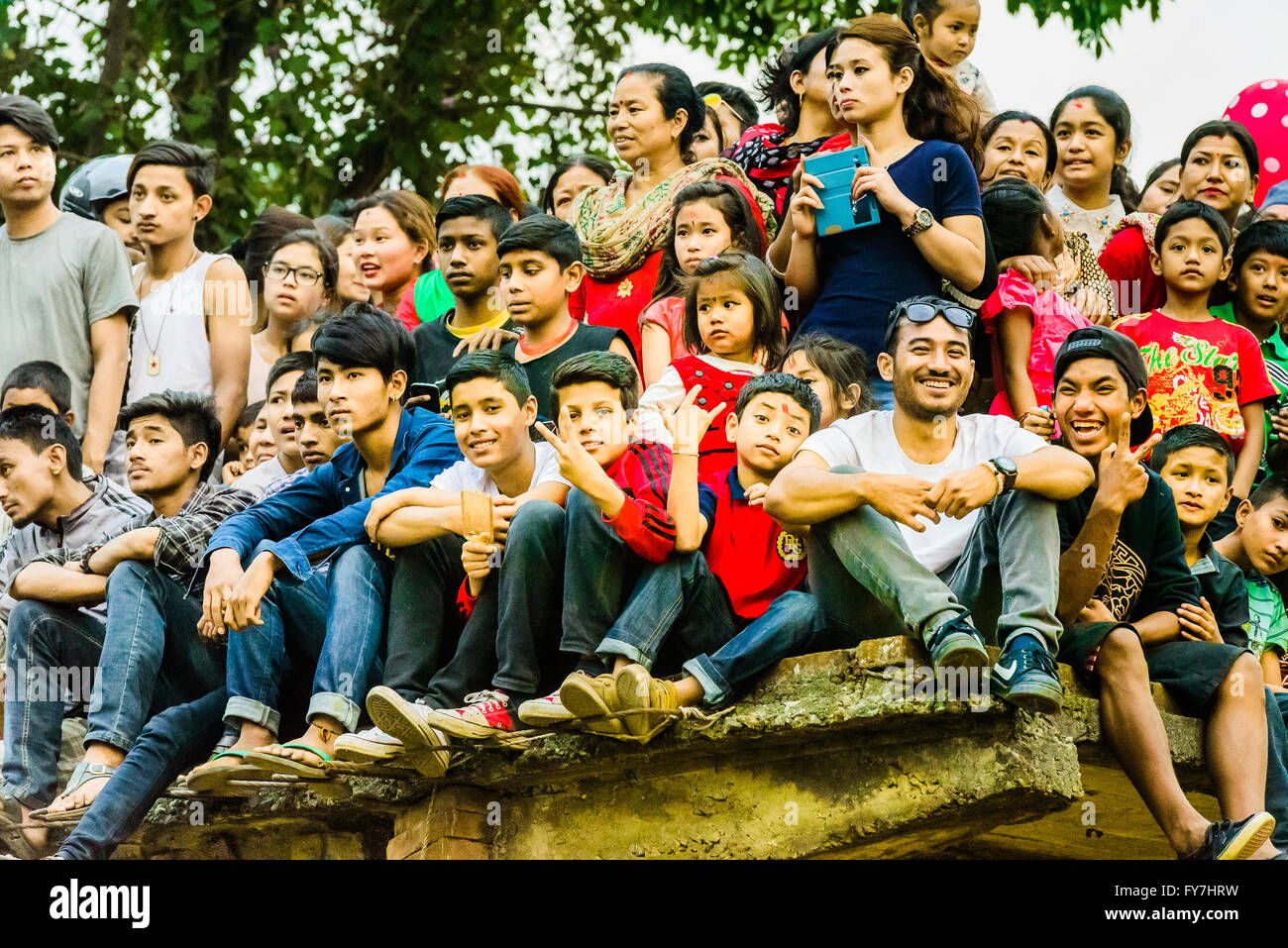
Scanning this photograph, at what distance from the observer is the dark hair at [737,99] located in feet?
30.7

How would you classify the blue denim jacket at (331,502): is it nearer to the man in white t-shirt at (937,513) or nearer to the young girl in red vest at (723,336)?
the young girl in red vest at (723,336)

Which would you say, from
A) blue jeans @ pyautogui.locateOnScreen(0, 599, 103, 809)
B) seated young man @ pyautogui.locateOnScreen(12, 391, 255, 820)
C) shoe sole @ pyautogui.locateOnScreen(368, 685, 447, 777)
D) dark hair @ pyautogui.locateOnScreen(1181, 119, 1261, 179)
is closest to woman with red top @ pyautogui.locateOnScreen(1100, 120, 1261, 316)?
dark hair @ pyautogui.locateOnScreen(1181, 119, 1261, 179)

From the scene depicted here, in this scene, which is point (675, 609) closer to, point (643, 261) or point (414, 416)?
point (414, 416)

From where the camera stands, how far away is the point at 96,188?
949 centimetres

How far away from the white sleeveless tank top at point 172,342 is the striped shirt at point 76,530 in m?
0.98

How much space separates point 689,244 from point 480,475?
1375 mm

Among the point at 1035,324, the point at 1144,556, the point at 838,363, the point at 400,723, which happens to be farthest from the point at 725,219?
the point at 400,723

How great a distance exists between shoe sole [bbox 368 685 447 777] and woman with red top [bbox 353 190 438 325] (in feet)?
10.9

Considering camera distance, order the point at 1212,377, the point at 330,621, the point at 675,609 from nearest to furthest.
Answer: the point at 675,609 < the point at 330,621 < the point at 1212,377

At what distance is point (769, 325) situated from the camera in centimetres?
663

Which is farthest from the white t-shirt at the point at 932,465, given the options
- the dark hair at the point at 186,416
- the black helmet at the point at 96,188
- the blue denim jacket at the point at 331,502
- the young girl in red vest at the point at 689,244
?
the black helmet at the point at 96,188

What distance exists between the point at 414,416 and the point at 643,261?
130 cm

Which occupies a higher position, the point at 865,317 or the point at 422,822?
the point at 865,317
